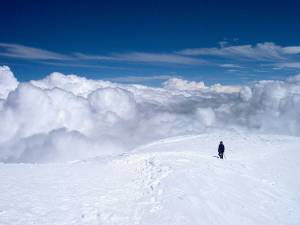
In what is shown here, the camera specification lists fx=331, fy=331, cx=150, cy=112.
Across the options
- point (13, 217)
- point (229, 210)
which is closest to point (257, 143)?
point (229, 210)

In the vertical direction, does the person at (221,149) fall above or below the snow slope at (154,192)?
above

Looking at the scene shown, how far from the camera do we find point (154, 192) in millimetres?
19203

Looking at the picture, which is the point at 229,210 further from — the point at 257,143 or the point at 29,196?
the point at 257,143

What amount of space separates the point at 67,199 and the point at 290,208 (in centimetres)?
1354

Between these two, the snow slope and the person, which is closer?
the snow slope

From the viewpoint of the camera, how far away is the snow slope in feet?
50.5

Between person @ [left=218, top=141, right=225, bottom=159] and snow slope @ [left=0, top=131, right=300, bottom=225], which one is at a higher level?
person @ [left=218, top=141, right=225, bottom=159]

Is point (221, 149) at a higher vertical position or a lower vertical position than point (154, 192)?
higher

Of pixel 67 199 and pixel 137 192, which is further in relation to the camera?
pixel 137 192

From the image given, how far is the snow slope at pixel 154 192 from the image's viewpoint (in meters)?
15.4

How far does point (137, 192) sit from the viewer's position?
19.5 m

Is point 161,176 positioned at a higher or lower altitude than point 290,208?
higher

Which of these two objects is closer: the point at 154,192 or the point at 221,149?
the point at 154,192

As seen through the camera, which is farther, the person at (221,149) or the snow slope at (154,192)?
the person at (221,149)
